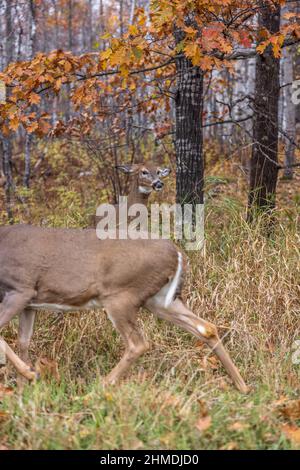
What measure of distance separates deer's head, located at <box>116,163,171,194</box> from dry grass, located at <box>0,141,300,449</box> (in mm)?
1201

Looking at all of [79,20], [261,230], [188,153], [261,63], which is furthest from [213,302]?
[79,20]

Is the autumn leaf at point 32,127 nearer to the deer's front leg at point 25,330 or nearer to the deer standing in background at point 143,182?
the deer's front leg at point 25,330

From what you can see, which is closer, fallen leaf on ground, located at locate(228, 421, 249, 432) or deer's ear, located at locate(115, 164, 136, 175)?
fallen leaf on ground, located at locate(228, 421, 249, 432)

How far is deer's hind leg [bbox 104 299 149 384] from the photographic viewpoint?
5191mm

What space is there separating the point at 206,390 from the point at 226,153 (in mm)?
9857

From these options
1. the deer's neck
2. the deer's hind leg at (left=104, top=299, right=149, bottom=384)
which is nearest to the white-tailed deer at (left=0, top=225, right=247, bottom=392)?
the deer's hind leg at (left=104, top=299, right=149, bottom=384)

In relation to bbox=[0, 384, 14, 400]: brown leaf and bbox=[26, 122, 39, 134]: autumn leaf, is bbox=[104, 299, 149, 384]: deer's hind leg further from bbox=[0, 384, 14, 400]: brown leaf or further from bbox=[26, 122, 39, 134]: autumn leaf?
bbox=[26, 122, 39, 134]: autumn leaf

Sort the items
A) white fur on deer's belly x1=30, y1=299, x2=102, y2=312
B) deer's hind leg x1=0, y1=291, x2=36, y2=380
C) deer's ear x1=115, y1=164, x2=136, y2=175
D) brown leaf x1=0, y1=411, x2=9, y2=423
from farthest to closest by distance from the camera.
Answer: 1. deer's ear x1=115, y1=164, x2=136, y2=175
2. white fur on deer's belly x1=30, y1=299, x2=102, y2=312
3. deer's hind leg x1=0, y1=291, x2=36, y2=380
4. brown leaf x1=0, y1=411, x2=9, y2=423

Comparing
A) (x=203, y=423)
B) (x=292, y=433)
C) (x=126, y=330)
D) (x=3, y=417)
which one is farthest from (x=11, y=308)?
(x=292, y=433)

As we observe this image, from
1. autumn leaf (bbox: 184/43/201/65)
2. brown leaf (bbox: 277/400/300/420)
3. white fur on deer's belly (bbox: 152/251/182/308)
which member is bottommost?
brown leaf (bbox: 277/400/300/420)

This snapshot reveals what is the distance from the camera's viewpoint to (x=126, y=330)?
5.23 m

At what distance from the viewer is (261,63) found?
8203 mm

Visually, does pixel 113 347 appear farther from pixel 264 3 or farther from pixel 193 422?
pixel 264 3

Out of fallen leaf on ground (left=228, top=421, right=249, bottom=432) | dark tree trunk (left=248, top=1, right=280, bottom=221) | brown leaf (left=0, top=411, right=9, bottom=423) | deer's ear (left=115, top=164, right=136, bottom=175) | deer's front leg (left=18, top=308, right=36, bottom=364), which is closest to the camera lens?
fallen leaf on ground (left=228, top=421, right=249, bottom=432)
